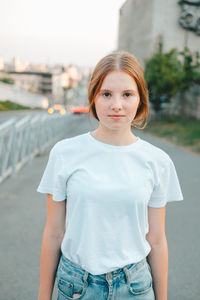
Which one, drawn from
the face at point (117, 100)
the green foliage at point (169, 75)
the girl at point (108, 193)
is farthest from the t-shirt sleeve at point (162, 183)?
the green foliage at point (169, 75)

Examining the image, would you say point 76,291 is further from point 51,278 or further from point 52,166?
point 52,166

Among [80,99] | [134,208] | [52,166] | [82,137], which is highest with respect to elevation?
[82,137]

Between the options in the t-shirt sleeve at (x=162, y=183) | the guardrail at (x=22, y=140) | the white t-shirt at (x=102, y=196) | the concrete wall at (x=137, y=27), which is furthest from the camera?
the concrete wall at (x=137, y=27)

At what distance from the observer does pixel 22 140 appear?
8.17m

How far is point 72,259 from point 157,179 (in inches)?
19.8

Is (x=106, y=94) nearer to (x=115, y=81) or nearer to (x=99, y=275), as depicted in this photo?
(x=115, y=81)

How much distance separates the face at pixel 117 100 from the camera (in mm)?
1348

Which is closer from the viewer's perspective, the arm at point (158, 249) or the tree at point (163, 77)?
the arm at point (158, 249)

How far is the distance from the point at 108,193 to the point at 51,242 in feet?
1.28

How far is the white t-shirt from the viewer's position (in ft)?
4.35

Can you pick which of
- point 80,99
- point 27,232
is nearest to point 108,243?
point 27,232

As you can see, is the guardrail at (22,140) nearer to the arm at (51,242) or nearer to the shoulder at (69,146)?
the arm at (51,242)

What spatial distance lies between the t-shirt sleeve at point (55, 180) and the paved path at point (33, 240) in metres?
1.27

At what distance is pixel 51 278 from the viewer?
1521mm
